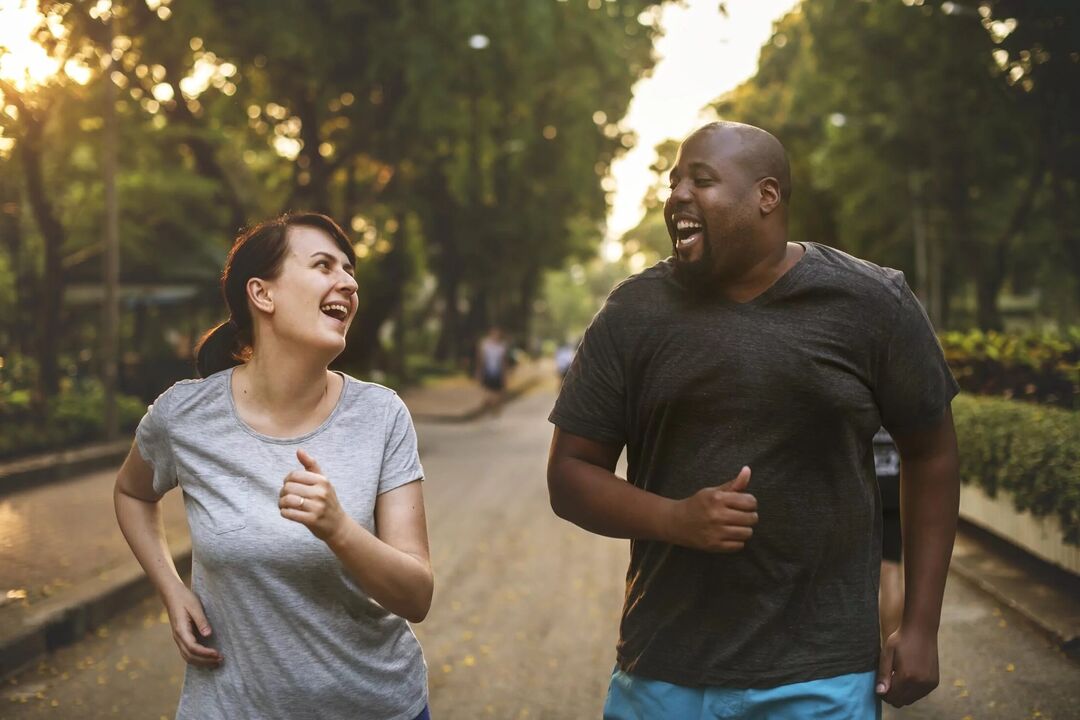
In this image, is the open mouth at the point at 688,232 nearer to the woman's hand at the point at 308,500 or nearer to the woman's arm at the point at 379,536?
the woman's arm at the point at 379,536

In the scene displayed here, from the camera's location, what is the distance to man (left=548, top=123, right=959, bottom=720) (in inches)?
100

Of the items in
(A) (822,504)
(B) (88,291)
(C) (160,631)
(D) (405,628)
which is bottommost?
(B) (88,291)

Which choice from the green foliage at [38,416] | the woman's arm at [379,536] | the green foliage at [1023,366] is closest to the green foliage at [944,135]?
the green foliage at [1023,366]

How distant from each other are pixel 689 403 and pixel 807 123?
37.2 meters

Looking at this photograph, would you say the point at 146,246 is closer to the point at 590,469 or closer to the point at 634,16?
the point at 634,16

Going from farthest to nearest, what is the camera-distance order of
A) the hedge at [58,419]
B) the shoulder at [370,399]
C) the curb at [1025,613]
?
the hedge at [58,419], the curb at [1025,613], the shoulder at [370,399]

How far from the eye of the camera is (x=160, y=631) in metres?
7.36

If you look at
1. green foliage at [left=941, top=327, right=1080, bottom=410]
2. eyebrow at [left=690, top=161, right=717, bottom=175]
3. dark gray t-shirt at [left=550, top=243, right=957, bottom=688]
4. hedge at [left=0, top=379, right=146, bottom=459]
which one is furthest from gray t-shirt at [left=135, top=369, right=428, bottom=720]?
hedge at [left=0, top=379, right=146, bottom=459]

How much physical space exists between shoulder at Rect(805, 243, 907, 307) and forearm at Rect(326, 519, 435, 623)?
1.02 m

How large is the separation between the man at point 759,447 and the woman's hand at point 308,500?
0.60 metres

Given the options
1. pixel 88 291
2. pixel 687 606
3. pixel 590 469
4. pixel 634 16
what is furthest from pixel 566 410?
pixel 88 291

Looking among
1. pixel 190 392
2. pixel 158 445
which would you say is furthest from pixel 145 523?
pixel 190 392

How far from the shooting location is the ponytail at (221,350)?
2.98 metres

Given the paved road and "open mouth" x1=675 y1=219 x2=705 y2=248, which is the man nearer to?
"open mouth" x1=675 y1=219 x2=705 y2=248
